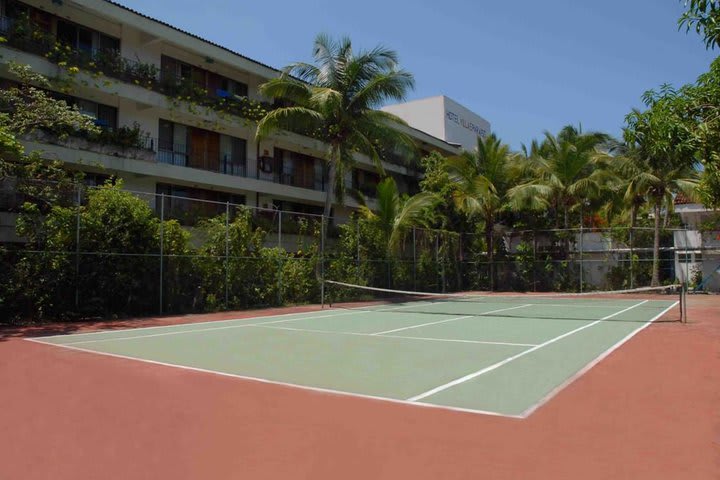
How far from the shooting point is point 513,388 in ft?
23.0

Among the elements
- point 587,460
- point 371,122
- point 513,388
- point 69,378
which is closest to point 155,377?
point 69,378

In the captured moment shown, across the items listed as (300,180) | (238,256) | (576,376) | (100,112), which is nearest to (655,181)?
A: (300,180)

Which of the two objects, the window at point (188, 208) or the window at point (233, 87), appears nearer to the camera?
the window at point (188, 208)

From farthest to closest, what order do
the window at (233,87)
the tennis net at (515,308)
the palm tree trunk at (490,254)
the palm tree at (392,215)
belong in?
1. the palm tree trunk at (490,254)
2. the window at (233,87)
3. the palm tree at (392,215)
4. the tennis net at (515,308)

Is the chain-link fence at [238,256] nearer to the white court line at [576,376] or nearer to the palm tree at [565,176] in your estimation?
the palm tree at [565,176]

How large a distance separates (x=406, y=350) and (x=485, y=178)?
2225cm

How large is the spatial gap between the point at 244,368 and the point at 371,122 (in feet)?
58.5

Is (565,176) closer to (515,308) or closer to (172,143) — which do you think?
(515,308)

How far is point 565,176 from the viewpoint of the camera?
1246 inches

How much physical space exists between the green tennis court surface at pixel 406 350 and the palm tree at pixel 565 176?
14.3 m

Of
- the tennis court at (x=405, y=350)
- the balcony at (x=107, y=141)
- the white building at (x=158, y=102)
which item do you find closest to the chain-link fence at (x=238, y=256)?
the white building at (x=158, y=102)

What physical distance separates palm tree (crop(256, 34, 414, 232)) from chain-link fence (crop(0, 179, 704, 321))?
3393 mm

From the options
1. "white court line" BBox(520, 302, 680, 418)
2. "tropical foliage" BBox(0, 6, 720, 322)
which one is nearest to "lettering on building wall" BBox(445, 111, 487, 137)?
"tropical foliage" BBox(0, 6, 720, 322)

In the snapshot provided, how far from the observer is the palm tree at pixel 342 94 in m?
24.0
